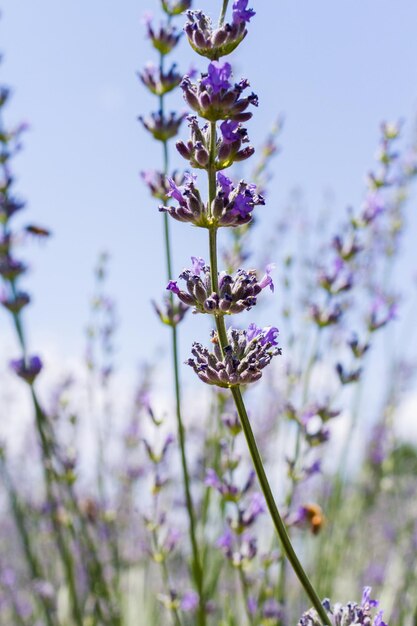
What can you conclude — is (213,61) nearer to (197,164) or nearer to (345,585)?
(197,164)

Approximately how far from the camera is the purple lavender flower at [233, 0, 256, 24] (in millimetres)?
1180

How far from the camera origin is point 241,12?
119 cm

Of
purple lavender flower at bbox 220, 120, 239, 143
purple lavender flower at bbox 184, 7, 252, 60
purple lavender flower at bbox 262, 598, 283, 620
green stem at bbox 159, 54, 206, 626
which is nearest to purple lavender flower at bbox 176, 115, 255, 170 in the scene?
purple lavender flower at bbox 220, 120, 239, 143

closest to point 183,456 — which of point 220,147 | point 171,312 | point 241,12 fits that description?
point 171,312

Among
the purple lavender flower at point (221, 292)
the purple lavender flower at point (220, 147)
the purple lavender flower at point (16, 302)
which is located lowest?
the purple lavender flower at point (221, 292)

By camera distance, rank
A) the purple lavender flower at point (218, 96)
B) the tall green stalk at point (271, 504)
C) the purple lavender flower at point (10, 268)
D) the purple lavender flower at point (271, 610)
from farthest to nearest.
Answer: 1. the purple lavender flower at point (10, 268)
2. the purple lavender flower at point (271, 610)
3. the purple lavender flower at point (218, 96)
4. the tall green stalk at point (271, 504)

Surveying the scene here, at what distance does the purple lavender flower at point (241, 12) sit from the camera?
1180 mm

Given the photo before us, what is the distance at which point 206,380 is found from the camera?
1.15 m

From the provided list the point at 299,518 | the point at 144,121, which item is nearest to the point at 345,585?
the point at 299,518

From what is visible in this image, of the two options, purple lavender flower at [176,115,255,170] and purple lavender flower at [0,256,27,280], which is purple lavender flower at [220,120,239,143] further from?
purple lavender flower at [0,256,27,280]

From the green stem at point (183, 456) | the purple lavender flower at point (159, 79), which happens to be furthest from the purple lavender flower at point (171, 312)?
the purple lavender flower at point (159, 79)

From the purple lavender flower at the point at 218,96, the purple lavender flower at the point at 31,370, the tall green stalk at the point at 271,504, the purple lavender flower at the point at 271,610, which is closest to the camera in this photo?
the tall green stalk at the point at 271,504

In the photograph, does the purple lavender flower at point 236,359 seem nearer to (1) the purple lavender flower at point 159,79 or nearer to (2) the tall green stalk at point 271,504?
(2) the tall green stalk at point 271,504

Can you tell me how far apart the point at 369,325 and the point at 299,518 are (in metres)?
0.71
